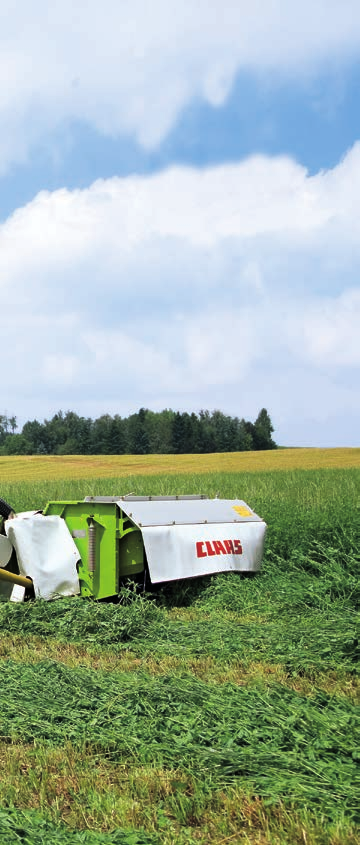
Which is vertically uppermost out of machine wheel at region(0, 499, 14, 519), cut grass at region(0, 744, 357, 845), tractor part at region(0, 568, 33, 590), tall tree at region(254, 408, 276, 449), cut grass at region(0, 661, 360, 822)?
tall tree at region(254, 408, 276, 449)

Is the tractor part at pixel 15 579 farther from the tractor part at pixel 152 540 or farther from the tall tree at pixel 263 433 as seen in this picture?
the tall tree at pixel 263 433

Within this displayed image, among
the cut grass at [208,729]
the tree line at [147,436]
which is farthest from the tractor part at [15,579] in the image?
the tree line at [147,436]

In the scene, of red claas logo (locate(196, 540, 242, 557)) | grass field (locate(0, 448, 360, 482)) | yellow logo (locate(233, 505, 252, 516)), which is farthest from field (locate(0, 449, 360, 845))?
grass field (locate(0, 448, 360, 482))

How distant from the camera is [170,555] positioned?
752cm

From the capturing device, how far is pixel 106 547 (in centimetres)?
727

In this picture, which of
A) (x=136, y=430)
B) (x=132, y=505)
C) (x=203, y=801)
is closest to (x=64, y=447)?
(x=136, y=430)

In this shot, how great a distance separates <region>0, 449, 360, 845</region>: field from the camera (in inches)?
114

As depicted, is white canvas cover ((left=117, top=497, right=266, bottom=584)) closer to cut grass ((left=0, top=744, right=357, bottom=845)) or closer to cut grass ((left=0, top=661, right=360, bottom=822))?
cut grass ((left=0, top=661, right=360, bottom=822))

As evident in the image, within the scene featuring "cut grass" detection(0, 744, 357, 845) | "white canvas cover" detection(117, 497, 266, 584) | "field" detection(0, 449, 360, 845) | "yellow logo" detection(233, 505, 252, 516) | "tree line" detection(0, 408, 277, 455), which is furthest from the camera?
"tree line" detection(0, 408, 277, 455)

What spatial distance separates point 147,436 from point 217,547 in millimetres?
61941

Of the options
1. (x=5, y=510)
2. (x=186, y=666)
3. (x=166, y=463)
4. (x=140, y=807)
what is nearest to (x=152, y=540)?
(x=5, y=510)

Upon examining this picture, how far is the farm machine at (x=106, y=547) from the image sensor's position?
7055 mm

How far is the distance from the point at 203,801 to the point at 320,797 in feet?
1.51

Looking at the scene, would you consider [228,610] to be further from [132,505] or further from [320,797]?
[320,797]
